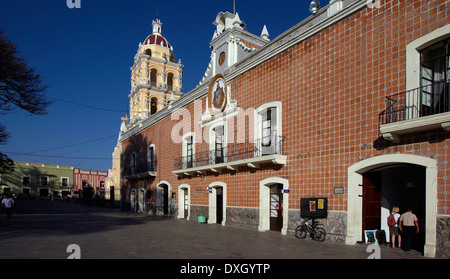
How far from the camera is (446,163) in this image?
324 inches

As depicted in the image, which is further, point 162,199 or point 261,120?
point 162,199

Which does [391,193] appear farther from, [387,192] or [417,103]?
[417,103]

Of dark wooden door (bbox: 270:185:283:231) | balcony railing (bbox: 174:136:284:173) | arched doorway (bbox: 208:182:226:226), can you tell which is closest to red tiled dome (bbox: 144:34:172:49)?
balcony railing (bbox: 174:136:284:173)

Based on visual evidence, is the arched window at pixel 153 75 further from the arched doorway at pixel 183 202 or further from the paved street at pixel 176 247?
the paved street at pixel 176 247

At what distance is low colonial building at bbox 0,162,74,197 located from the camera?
2297 inches

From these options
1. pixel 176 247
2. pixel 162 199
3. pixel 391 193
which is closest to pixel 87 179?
pixel 162 199

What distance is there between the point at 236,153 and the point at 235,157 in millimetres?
195

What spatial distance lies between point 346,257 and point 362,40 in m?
6.52

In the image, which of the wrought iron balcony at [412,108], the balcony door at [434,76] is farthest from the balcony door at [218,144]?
the balcony door at [434,76]

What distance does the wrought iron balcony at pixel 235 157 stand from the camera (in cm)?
1362

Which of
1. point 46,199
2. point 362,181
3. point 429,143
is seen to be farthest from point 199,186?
point 46,199

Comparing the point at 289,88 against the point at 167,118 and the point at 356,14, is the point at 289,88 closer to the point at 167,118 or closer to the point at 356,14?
the point at 356,14

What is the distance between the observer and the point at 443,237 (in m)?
8.21

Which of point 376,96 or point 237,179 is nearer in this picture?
point 376,96
